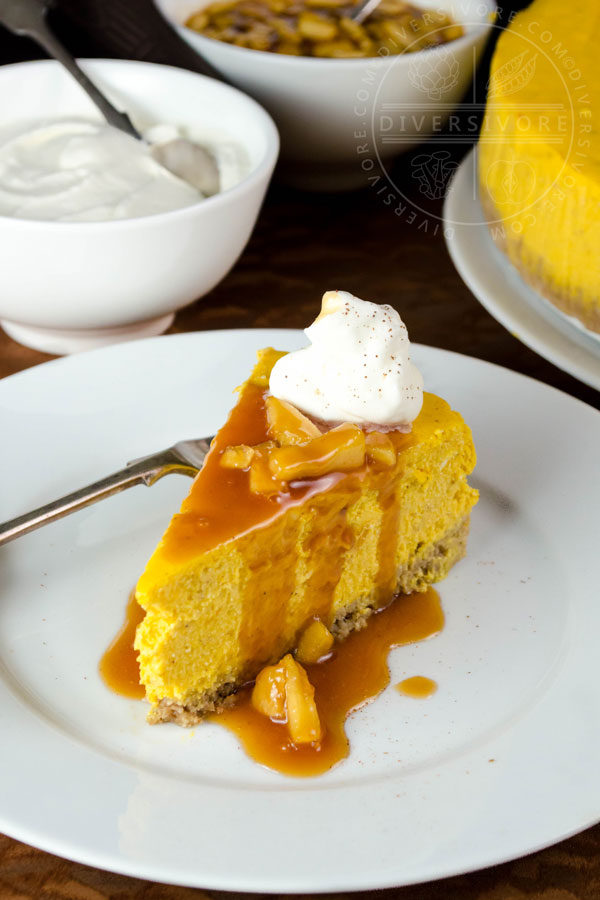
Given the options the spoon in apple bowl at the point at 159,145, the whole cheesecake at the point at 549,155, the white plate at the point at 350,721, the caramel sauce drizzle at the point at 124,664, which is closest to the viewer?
the white plate at the point at 350,721

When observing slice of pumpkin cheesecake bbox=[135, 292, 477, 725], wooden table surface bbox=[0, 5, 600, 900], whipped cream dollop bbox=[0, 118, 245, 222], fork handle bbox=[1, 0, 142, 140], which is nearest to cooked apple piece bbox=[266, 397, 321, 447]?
slice of pumpkin cheesecake bbox=[135, 292, 477, 725]

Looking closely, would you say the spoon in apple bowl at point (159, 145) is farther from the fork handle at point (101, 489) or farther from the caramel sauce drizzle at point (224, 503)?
the caramel sauce drizzle at point (224, 503)

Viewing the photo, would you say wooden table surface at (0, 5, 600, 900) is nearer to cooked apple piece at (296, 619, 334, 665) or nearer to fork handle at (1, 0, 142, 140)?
fork handle at (1, 0, 142, 140)

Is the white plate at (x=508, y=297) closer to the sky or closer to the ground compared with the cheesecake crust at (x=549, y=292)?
closer to the ground

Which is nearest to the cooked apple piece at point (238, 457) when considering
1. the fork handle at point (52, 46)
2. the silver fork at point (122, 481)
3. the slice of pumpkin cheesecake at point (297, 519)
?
the slice of pumpkin cheesecake at point (297, 519)

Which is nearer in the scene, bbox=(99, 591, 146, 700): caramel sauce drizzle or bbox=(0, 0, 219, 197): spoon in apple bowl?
bbox=(99, 591, 146, 700): caramel sauce drizzle

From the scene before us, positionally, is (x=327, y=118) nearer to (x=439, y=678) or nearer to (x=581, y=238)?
(x=581, y=238)

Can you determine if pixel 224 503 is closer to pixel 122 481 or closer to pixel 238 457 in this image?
pixel 238 457
